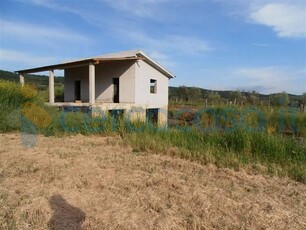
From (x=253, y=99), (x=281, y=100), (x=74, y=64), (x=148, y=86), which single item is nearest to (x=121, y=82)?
(x=148, y=86)

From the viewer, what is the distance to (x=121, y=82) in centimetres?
1756

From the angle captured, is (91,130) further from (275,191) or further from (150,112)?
(150,112)

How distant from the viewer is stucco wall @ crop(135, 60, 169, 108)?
17.4 m

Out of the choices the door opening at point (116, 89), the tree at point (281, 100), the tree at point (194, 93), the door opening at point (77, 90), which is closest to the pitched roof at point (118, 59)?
the door opening at point (116, 89)

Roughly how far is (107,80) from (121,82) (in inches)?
52.8

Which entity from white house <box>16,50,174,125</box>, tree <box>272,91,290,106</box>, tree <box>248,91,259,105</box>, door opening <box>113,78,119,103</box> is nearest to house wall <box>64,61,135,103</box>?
white house <box>16,50,174,125</box>

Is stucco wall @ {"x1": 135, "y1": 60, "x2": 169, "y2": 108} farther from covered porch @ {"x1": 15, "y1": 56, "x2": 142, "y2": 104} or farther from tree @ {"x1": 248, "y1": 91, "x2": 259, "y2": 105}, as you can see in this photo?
tree @ {"x1": 248, "y1": 91, "x2": 259, "y2": 105}

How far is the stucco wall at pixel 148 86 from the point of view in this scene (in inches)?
685

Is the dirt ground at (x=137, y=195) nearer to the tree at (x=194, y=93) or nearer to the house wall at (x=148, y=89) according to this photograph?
the house wall at (x=148, y=89)

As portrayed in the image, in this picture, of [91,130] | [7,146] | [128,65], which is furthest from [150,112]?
[7,146]

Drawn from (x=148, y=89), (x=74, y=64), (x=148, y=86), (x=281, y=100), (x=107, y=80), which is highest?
(x=74, y=64)

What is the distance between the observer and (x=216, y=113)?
12.0 m

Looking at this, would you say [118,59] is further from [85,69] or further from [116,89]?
[85,69]

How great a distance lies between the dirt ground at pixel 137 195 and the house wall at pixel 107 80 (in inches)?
468
